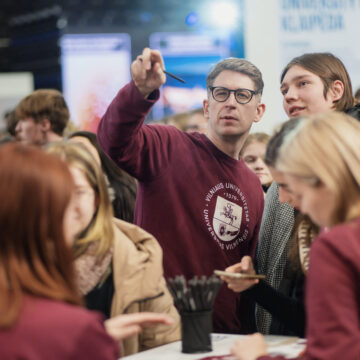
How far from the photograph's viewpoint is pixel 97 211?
211 centimetres

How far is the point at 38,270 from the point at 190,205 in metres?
1.37

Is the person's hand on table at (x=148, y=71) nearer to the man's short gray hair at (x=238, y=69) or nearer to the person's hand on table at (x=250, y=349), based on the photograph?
the man's short gray hair at (x=238, y=69)

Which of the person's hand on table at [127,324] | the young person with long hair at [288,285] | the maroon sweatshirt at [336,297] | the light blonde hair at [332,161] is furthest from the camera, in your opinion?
the young person with long hair at [288,285]

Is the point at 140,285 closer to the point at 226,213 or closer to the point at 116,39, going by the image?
the point at 226,213

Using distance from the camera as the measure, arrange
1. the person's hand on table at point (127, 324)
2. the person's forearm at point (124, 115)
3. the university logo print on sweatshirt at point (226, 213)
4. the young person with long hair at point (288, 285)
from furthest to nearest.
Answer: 1. the university logo print on sweatshirt at point (226, 213)
2. the person's forearm at point (124, 115)
3. the young person with long hair at point (288, 285)
4. the person's hand on table at point (127, 324)

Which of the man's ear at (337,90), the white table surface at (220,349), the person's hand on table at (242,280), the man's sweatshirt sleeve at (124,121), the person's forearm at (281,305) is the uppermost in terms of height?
the man's ear at (337,90)

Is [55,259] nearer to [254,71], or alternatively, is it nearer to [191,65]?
[254,71]

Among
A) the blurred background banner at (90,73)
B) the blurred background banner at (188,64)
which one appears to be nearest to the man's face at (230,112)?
the blurred background banner at (188,64)

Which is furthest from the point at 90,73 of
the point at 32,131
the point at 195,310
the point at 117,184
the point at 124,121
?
the point at 195,310

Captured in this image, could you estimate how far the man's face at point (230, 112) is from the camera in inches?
110

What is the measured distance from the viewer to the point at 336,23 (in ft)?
15.5

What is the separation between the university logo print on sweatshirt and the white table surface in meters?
0.60

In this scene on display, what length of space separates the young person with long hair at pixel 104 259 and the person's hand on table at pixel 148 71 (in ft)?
1.18

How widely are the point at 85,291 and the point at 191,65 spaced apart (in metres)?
4.89
